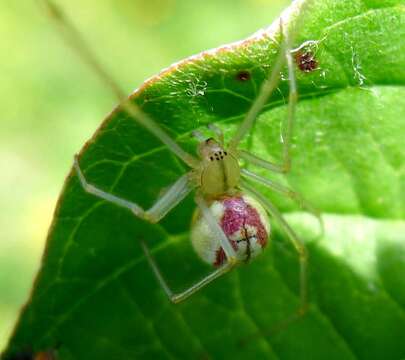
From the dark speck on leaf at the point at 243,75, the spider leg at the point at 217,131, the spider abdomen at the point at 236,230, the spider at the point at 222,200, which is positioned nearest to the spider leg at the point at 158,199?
the spider at the point at 222,200

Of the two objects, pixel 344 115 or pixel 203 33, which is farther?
pixel 203 33

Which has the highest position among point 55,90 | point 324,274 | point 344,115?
point 55,90

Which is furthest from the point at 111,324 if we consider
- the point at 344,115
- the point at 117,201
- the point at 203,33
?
the point at 203,33

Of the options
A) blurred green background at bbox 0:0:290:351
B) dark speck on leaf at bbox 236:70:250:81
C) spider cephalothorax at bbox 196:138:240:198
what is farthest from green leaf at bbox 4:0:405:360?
blurred green background at bbox 0:0:290:351

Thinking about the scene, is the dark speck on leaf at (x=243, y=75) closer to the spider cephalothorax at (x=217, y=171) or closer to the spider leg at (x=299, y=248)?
the spider cephalothorax at (x=217, y=171)

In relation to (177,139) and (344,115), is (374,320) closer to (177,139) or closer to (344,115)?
(344,115)

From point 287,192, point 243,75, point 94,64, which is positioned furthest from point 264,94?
point 94,64

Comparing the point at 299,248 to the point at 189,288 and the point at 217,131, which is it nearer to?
the point at 189,288
